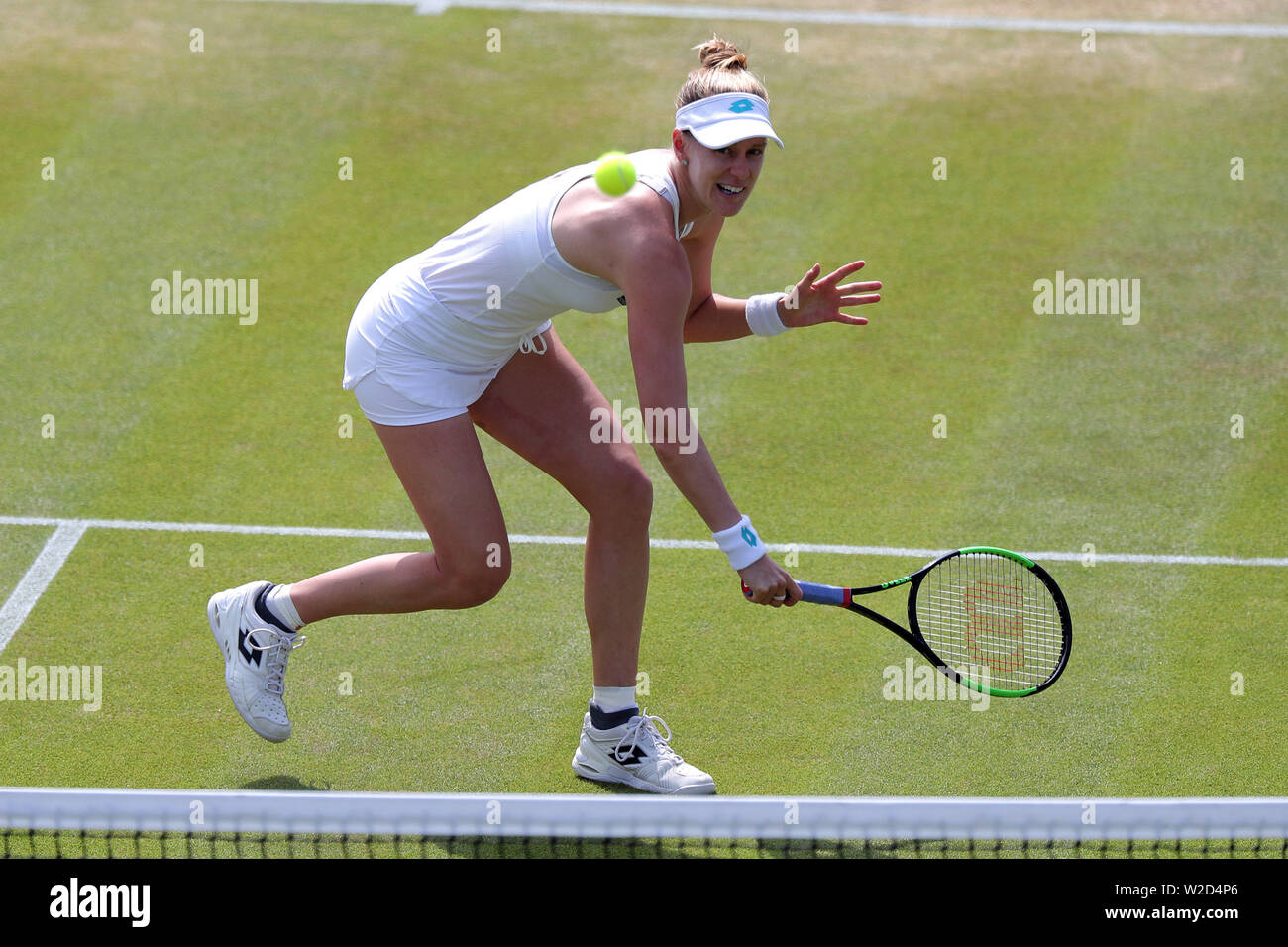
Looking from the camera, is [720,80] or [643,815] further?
[720,80]

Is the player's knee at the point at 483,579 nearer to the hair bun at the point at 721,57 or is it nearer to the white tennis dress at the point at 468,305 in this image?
the white tennis dress at the point at 468,305

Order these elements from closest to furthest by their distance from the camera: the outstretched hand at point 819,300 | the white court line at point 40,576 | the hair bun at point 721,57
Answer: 1. the hair bun at point 721,57
2. the outstretched hand at point 819,300
3. the white court line at point 40,576

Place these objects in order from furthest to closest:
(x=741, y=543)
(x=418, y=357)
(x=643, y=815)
Result: (x=418, y=357) < (x=741, y=543) < (x=643, y=815)

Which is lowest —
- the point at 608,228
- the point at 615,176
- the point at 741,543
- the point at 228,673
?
the point at 228,673

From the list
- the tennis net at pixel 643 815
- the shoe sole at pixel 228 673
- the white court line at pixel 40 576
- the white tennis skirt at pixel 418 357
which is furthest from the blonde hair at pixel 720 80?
the white court line at pixel 40 576

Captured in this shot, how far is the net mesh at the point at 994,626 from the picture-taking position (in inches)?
202

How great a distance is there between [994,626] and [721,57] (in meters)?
2.01

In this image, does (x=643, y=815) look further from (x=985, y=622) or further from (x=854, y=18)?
(x=854, y=18)

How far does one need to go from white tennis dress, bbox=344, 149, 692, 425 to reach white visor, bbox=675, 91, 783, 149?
0.56 ft

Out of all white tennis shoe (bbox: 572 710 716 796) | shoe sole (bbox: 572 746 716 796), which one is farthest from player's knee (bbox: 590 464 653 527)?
shoe sole (bbox: 572 746 716 796)

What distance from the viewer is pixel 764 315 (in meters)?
5.11

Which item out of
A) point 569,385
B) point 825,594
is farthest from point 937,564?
point 569,385

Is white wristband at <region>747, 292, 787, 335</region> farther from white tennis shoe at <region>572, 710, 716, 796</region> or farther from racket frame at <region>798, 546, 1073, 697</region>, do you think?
white tennis shoe at <region>572, 710, 716, 796</region>

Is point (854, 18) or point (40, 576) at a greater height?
point (854, 18)
